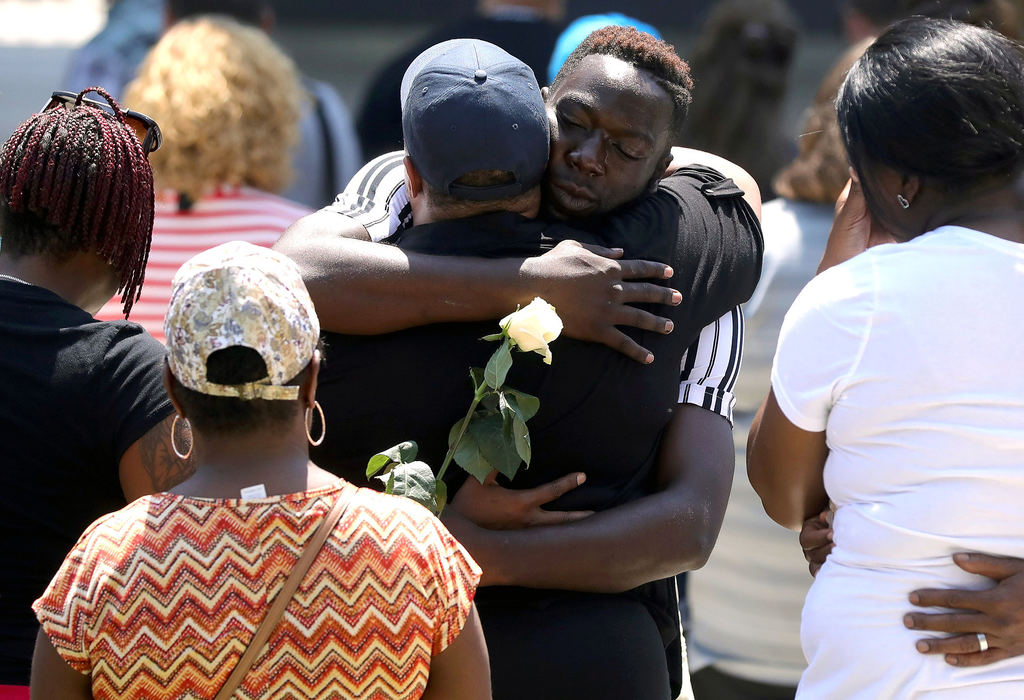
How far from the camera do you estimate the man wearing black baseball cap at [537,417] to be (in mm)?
2094

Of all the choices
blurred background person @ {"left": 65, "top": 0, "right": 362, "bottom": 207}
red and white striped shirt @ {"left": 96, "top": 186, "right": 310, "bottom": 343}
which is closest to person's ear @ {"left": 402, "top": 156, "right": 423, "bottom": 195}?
red and white striped shirt @ {"left": 96, "top": 186, "right": 310, "bottom": 343}

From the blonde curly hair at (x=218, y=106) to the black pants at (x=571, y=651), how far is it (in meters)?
1.90

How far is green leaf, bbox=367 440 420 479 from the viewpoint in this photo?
2.03 meters

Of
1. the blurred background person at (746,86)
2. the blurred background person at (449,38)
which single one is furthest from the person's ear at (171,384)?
the blurred background person at (746,86)

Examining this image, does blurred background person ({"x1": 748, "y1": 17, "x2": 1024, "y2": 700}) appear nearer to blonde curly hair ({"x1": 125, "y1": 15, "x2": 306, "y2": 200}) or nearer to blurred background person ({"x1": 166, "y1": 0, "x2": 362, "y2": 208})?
blonde curly hair ({"x1": 125, "y1": 15, "x2": 306, "y2": 200})

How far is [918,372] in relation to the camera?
75.3 inches

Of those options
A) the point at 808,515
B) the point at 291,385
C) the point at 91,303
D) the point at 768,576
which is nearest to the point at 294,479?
the point at 291,385

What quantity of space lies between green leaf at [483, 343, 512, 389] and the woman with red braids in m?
0.55

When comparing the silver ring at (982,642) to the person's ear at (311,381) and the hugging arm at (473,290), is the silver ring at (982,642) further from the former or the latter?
the person's ear at (311,381)

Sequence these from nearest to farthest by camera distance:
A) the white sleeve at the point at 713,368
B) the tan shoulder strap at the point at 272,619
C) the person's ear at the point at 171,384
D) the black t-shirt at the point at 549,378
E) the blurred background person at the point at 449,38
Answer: the tan shoulder strap at the point at 272,619, the person's ear at the point at 171,384, the black t-shirt at the point at 549,378, the white sleeve at the point at 713,368, the blurred background person at the point at 449,38

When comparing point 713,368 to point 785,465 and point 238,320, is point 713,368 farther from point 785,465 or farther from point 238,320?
point 238,320

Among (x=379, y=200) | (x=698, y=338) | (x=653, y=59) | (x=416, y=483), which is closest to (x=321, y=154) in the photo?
(x=379, y=200)

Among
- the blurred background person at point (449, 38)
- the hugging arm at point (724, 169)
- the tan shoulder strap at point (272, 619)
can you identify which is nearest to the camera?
the tan shoulder strap at point (272, 619)

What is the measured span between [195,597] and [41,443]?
586mm
